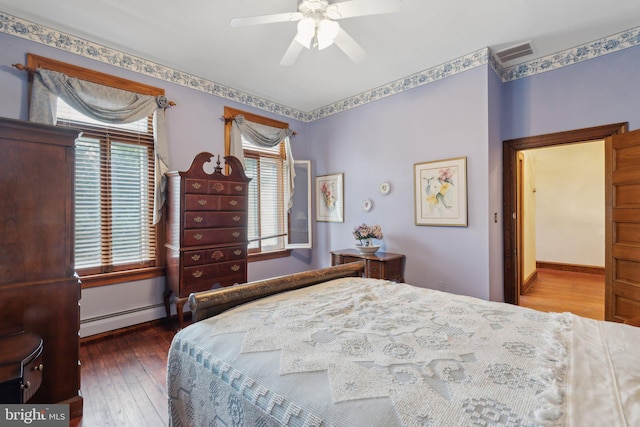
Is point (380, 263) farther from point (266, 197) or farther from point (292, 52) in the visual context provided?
point (292, 52)

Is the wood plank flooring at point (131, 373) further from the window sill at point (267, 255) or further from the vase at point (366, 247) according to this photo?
the vase at point (366, 247)

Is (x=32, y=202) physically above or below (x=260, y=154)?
below

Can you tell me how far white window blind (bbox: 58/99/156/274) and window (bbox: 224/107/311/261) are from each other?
1.23 m

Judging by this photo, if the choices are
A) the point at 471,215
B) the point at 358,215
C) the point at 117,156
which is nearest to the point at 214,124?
the point at 117,156

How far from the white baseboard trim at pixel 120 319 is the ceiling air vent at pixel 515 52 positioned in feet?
14.8

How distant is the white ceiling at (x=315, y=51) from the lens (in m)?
2.32

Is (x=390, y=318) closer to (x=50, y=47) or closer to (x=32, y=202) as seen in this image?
(x=32, y=202)

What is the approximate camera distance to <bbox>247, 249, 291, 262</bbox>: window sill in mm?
4107

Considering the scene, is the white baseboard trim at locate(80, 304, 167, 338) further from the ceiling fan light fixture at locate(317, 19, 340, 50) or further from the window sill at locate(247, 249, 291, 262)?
the ceiling fan light fixture at locate(317, 19, 340, 50)

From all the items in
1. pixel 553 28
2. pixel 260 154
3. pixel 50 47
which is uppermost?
pixel 553 28

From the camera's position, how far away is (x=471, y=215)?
315 centimetres

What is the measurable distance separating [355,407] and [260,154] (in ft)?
12.6

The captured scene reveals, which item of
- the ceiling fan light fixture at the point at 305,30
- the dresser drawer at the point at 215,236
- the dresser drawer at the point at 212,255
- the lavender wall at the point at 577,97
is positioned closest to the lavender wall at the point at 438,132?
the lavender wall at the point at 577,97

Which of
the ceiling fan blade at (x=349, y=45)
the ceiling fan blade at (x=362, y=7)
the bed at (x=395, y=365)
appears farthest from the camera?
the ceiling fan blade at (x=349, y=45)
